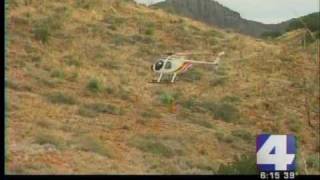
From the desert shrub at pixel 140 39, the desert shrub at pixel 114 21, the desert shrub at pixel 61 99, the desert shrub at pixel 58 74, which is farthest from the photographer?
the desert shrub at pixel 114 21

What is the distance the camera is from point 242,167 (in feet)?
38.8

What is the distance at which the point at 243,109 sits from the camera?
18.0 metres

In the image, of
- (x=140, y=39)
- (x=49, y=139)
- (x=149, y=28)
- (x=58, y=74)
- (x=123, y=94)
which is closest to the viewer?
(x=49, y=139)

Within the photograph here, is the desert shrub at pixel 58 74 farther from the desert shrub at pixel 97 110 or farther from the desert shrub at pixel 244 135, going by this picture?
the desert shrub at pixel 244 135

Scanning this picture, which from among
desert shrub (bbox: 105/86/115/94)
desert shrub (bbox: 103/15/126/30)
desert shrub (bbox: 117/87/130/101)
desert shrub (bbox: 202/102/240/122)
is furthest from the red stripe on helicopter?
desert shrub (bbox: 103/15/126/30)

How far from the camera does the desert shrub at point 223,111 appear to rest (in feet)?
56.7

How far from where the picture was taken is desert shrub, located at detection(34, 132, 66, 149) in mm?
12781

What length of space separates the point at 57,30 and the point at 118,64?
11.1 ft

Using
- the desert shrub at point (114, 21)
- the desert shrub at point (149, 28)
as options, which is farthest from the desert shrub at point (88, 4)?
the desert shrub at point (149, 28)

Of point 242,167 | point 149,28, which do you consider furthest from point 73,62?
point 242,167

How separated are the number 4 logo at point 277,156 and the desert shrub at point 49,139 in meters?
3.93

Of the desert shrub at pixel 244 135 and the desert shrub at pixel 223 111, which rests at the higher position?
the desert shrub at pixel 223 111

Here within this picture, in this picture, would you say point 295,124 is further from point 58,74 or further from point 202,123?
point 58,74

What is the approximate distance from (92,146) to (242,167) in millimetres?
3039
